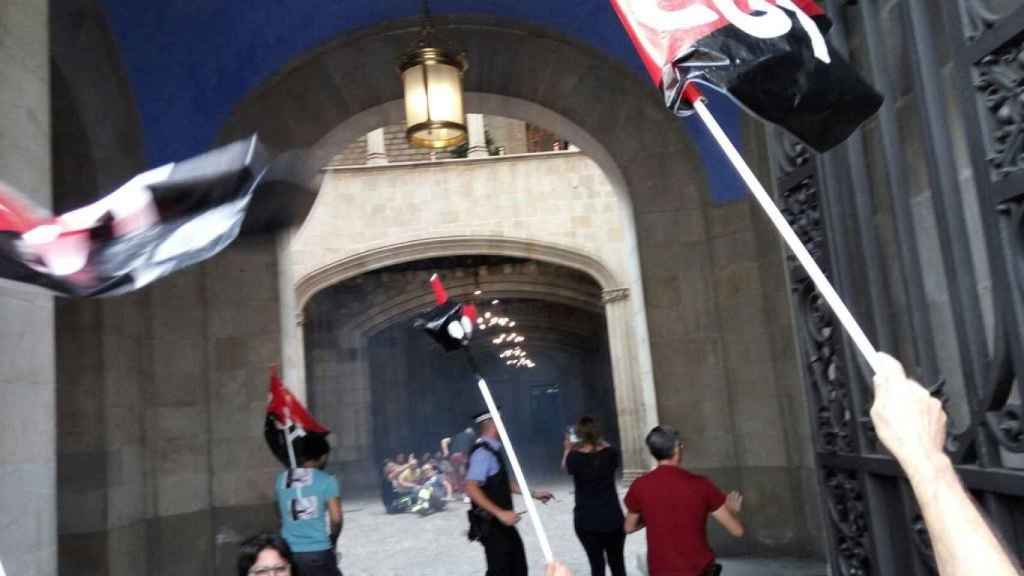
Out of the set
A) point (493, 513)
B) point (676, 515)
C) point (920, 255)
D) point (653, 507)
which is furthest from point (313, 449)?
point (920, 255)

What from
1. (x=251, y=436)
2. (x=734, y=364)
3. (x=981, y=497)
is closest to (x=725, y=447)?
(x=734, y=364)

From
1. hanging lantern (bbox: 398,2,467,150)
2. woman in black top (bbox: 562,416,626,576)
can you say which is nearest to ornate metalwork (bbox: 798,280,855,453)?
woman in black top (bbox: 562,416,626,576)

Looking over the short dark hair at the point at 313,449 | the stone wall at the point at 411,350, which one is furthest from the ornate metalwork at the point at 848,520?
the stone wall at the point at 411,350

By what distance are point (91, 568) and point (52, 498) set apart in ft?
11.7

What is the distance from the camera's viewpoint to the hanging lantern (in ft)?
20.3

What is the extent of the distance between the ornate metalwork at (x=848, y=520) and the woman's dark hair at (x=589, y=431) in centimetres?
210

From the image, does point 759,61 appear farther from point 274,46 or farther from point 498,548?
point 274,46

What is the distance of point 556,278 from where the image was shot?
73.5ft

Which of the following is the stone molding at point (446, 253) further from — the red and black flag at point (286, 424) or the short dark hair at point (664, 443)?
the short dark hair at point (664, 443)

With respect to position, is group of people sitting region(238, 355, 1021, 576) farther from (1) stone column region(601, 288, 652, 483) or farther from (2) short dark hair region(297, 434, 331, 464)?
(1) stone column region(601, 288, 652, 483)

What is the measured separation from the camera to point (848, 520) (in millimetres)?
3430

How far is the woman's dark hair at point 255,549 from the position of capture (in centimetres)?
267

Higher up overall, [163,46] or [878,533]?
[163,46]

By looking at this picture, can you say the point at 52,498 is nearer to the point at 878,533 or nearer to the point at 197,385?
the point at 878,533
